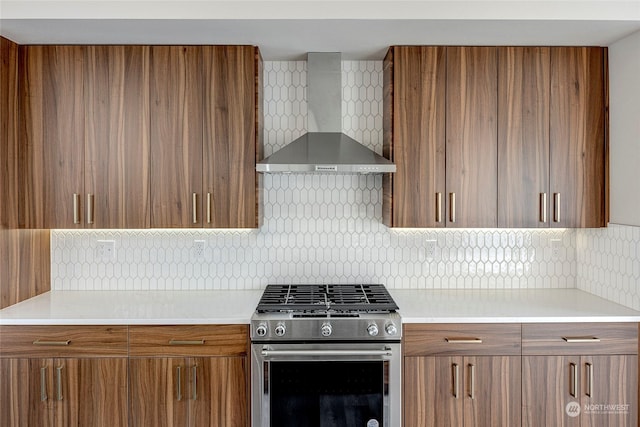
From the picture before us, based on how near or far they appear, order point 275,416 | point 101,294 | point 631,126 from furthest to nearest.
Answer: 1. point 101,294
2. point 631,126
3. point 275,416

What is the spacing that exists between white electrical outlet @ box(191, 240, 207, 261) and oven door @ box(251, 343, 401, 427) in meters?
0.94

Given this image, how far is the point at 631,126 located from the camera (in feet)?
8.71

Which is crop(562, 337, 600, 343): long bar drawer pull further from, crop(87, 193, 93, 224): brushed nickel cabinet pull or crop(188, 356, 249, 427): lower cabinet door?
crop(87, 193, 93, 224): brushed nickel cabinet pull

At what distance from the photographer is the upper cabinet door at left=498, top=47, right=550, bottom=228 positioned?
9.43 feet

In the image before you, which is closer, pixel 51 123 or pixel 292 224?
pixel 51 123

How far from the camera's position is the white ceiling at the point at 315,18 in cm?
245

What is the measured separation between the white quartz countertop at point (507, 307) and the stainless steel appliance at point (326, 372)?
231mm

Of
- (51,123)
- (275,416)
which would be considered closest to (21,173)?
(51,123)

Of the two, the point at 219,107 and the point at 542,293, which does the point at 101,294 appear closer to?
the point at 219,107

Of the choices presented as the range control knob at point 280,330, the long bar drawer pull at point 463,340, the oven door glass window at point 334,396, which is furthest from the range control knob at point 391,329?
the range control knob at point 280,330

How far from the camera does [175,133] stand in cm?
286

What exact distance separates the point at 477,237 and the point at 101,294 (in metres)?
2.37

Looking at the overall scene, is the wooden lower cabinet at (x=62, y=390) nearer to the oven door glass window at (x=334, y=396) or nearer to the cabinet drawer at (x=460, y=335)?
the oven door glass window at (x=334, y=396)

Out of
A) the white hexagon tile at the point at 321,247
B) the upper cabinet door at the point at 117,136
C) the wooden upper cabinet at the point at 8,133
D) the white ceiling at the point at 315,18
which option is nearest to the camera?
the white ceiling at the point at 315,18
